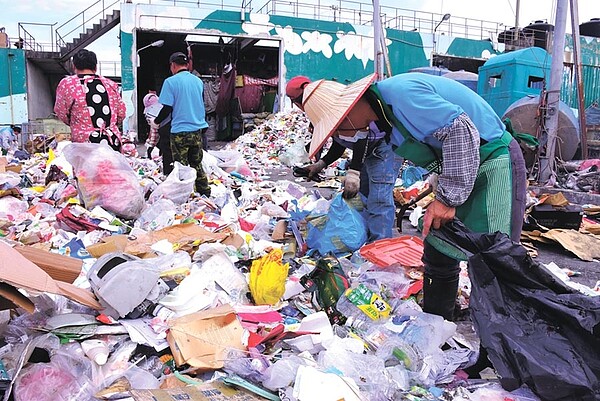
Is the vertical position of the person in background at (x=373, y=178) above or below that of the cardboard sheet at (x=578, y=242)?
above

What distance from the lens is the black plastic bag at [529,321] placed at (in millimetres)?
1711

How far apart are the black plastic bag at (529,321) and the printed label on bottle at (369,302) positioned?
697 mm

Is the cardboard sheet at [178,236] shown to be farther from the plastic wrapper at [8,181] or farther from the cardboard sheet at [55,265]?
the plastic wrapper at [8,181]

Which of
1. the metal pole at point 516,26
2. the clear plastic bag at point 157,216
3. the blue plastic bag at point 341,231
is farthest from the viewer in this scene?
the metal pole at point 516,26

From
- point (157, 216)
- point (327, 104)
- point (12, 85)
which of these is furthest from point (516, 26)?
point (327, 104)

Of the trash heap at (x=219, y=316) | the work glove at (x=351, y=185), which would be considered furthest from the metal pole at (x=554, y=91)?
the trash heap at (x=219, y=316)

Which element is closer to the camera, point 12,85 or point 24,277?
point 24,277

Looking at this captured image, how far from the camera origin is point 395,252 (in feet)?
10.7

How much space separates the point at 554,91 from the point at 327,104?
6.44 metres

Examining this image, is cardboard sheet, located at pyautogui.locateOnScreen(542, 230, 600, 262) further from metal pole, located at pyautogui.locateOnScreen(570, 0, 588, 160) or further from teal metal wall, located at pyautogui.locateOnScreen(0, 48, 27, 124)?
teal metal wall, located at pyautogui.locateOnScreen(0, 48, 27, 124)

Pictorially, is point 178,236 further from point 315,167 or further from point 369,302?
point 369,302

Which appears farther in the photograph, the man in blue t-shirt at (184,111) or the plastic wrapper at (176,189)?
the man in blue t-shirt at (184,111)

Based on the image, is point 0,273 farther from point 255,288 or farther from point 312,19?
point 312,19

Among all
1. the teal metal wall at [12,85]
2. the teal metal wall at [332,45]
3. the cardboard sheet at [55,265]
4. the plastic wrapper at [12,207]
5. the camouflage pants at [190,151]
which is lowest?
the plastic wrapper at [12,207]
